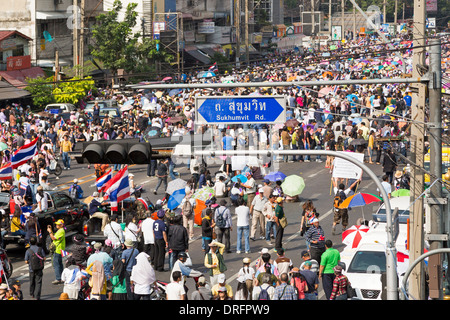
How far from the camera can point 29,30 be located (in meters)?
59.2

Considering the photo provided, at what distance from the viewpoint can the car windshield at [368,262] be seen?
1705cm

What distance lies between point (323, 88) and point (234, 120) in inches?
1321

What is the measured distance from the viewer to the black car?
70.7 ft

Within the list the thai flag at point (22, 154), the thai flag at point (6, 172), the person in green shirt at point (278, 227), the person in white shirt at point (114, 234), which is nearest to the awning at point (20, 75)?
the thai flag at point (22, 154)

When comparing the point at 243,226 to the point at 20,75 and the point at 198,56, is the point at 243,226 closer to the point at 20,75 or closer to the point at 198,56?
the point at 20,75

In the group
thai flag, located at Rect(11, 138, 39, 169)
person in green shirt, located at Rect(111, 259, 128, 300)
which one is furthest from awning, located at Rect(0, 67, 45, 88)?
person in green shirt, located at Rect(111, 259, 128, 300)

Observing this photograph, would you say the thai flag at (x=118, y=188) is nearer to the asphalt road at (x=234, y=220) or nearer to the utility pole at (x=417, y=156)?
the asphalt road at (x=234, y=220)

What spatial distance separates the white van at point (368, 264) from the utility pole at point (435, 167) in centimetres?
129

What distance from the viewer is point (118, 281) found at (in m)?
15.9

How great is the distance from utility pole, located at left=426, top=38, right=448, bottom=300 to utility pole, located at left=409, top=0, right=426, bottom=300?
11.8 inches

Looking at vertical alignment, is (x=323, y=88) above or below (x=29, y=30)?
below
